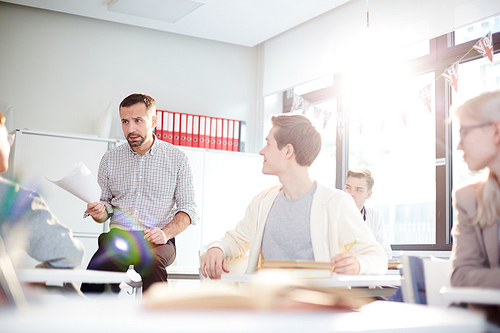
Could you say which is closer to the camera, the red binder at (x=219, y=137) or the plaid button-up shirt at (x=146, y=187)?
the plaid button-up shirt at (x=146, y=187)

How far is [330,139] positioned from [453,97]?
4.80 feet

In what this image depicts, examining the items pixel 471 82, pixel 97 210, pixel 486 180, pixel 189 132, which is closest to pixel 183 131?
pixel 189 132

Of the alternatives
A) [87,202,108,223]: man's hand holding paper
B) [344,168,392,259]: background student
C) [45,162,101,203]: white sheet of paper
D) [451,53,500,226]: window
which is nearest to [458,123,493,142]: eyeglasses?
[45,162,101,203]: white sheet of paper

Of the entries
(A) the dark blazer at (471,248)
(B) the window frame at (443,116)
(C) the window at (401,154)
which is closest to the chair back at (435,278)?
(A) the dark blazer at (471,248)

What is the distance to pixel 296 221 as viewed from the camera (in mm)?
2008

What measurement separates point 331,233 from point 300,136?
456mm

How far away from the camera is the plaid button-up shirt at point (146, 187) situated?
2.89m

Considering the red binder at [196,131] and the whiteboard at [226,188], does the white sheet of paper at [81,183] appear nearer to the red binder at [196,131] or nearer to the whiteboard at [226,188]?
the whiteboard at [226,188]

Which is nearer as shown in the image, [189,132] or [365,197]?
[365,197]

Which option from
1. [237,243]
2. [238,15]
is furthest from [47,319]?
[238,15]

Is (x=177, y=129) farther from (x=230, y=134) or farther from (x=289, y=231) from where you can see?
(x=289, y=231)

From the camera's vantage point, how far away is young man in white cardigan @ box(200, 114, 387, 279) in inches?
74.7

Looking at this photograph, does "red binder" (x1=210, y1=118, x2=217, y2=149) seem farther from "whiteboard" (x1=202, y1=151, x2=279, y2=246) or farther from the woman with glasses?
the woman with glasses

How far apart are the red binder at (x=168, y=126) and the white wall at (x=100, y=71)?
36cm
